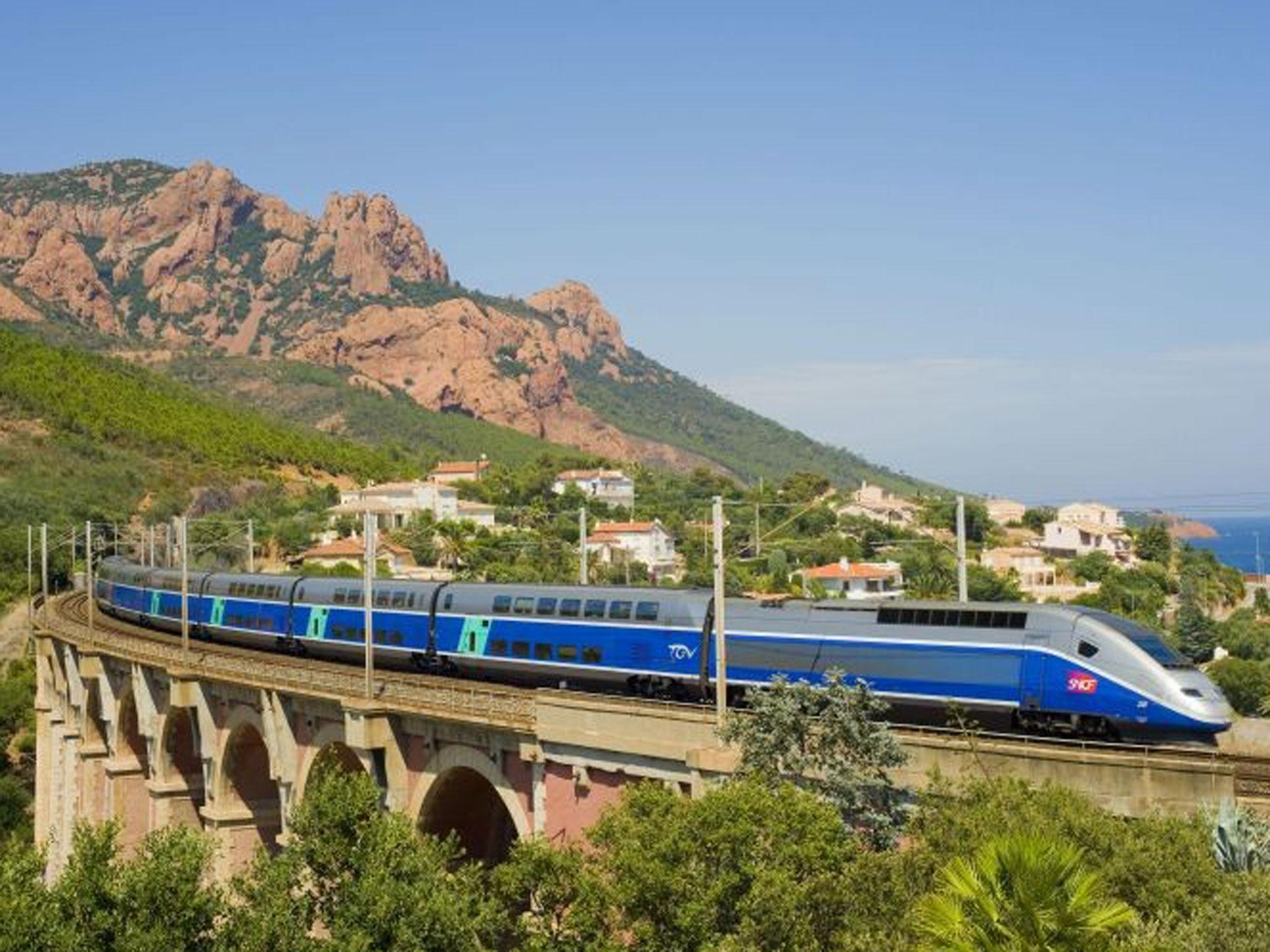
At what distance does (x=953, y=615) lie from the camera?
27.8 m

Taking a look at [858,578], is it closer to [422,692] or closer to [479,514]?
[479,514]

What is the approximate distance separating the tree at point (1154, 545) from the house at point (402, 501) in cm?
6331

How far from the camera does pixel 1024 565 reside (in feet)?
377

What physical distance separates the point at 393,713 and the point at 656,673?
24.6 feet

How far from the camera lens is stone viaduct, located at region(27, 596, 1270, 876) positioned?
23.7m

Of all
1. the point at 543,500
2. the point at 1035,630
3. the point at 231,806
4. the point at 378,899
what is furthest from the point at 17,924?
the point at 543,500

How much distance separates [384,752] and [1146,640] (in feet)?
65.4

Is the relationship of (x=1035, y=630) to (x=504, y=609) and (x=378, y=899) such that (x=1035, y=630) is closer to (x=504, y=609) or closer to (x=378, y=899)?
(x=378, y=899)

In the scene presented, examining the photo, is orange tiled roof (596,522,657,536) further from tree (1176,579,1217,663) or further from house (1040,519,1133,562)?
tree (1176,579,1217,663)

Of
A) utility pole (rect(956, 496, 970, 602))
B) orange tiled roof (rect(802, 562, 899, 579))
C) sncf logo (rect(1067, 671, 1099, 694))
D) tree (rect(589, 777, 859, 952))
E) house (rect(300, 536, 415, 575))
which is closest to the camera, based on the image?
tree (rect(589, 777, 859, 952))

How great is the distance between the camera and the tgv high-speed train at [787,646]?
25.4 meters

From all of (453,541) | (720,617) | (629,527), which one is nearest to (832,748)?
(720,617)

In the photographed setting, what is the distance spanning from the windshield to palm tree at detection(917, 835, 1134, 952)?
42.8 ft

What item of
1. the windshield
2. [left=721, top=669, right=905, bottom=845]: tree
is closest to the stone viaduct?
[left=721, top=669, right=905, bottom=845]: tree
